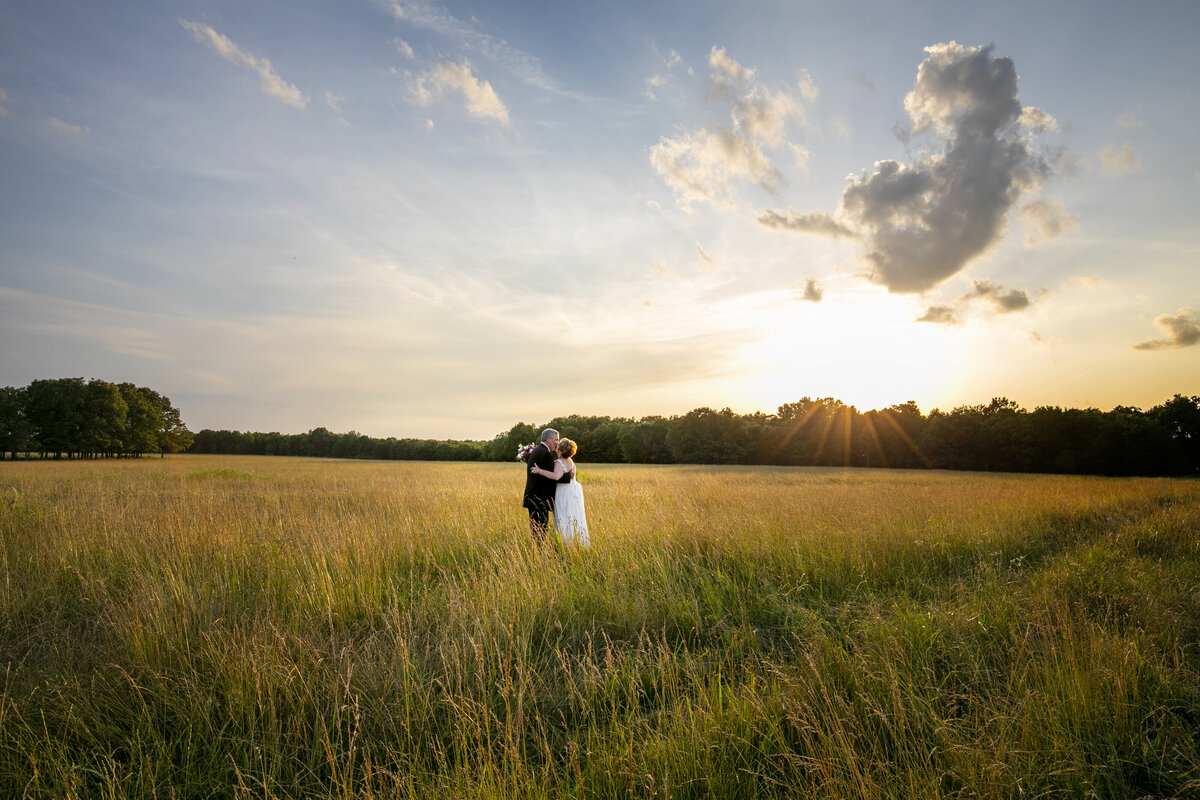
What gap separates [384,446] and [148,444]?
119 feet

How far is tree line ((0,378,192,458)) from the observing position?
204 ft

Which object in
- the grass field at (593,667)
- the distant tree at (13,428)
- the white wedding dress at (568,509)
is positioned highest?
the distant tree at (13,428)

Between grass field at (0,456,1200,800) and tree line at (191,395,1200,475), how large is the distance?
58.1 meters

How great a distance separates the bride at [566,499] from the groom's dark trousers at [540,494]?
0.11 m

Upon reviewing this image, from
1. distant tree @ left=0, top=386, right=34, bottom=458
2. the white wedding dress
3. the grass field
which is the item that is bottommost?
the grass field

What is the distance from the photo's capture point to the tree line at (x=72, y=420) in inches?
2448

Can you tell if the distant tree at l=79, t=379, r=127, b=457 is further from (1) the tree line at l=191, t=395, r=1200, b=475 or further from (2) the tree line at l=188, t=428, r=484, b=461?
(1) the tree line at l=191, t=395, r=1200, b=475

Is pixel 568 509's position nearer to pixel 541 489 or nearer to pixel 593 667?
pixel 541 489

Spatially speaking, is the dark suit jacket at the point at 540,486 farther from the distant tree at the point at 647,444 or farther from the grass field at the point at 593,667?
the distant tree at the point at 647,444

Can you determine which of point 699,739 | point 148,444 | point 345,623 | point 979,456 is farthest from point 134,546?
point 148,444

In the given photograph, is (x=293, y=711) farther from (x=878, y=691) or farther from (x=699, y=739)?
(x=878, y=691)

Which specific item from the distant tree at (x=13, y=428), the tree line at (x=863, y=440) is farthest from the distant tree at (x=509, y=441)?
the distant tree at (x=13, y=428)

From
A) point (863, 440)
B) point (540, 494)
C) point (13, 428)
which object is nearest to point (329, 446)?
point (13, 428)

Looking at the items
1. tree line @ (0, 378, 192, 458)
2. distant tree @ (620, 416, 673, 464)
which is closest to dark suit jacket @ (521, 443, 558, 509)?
distant tree @ (620, 416, 673, 464)
